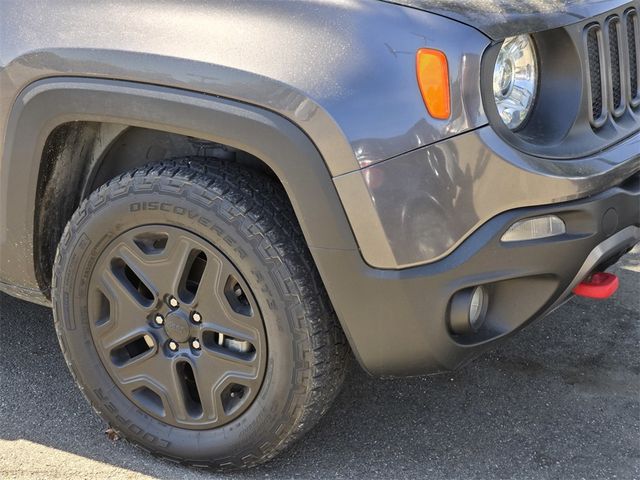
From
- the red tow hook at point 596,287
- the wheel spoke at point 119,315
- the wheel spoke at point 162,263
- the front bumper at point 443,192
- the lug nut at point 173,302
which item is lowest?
the wheel spoke at point 119,315

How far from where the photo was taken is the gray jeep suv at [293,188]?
6.70 ft

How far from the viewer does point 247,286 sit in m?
2.32

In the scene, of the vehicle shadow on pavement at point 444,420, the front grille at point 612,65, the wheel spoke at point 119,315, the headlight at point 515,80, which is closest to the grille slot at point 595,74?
the front grille at point 612,65

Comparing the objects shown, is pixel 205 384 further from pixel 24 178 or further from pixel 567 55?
pixel 567 55

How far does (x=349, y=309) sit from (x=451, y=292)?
0.26 meters

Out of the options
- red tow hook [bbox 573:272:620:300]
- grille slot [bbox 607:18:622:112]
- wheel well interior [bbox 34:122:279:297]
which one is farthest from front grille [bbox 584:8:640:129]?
wheel well interior [bbox 34:122:279:297]

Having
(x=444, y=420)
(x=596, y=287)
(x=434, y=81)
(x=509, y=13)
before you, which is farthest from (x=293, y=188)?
(x=444, y=420)

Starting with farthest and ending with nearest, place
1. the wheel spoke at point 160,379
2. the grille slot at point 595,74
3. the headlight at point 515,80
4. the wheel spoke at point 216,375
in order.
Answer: the wheel spoke at point 160,379
the wheel spoke at point 216,375
the grille slot at point 595,74
the headlight at point 515,80

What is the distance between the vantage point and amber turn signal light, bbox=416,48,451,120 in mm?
2016

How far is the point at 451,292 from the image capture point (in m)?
2.14

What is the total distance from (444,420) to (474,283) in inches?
34.3

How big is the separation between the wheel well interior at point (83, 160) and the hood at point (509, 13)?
26.3 inches

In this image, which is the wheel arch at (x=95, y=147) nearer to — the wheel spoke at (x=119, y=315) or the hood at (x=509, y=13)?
the wheel spoke at (x=119, y=315)

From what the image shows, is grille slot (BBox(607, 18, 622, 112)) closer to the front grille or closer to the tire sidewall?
the front grille
